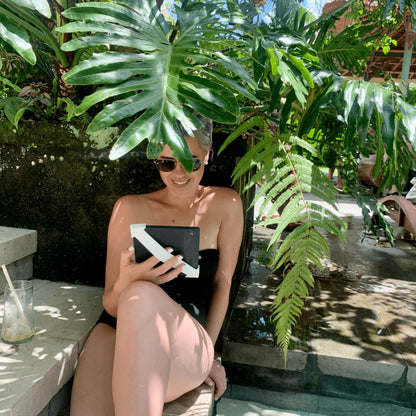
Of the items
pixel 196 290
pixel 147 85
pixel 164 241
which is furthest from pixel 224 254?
pixel 147 85

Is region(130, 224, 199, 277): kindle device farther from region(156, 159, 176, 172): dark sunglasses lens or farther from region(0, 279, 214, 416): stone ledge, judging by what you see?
region(0, 279, 214, 416): stone ledge

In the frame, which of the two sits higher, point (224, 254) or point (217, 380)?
point (224, 254)

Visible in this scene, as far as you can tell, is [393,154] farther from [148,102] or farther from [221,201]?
[148,102]

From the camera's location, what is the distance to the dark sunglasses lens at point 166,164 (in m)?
1.55

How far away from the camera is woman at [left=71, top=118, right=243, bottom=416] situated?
4.25 ft

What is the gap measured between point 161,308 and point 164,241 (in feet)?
0.80

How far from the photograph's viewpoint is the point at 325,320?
248 cm

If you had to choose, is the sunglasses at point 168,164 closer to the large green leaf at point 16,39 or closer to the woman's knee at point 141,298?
the woman's knee at point 141,298

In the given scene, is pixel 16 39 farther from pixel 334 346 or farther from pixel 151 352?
pixel 334 346

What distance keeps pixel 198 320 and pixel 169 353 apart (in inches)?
12.6

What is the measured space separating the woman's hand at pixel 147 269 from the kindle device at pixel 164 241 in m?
0.02

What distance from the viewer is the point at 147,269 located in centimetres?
147

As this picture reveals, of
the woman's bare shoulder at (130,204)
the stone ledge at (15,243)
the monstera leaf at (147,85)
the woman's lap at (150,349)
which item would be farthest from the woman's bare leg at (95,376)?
the monstera leaf at (147,85)

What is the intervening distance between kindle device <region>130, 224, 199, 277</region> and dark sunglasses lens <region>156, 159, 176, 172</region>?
0.81 feet
